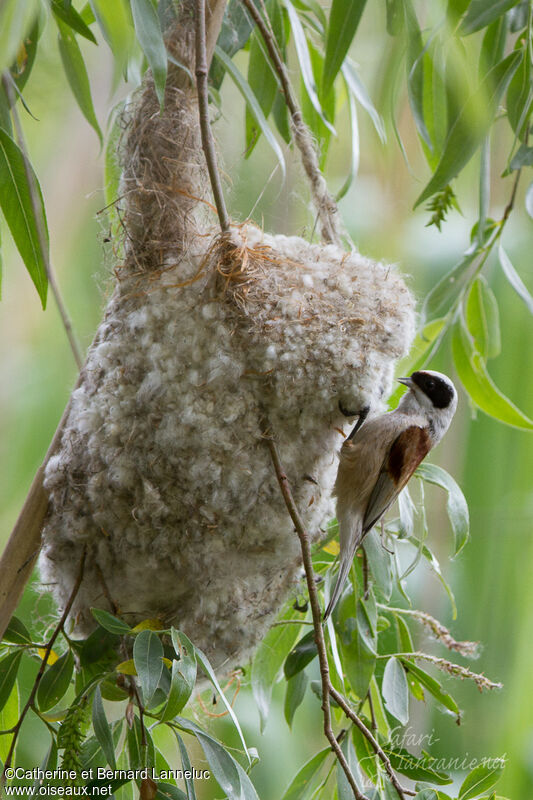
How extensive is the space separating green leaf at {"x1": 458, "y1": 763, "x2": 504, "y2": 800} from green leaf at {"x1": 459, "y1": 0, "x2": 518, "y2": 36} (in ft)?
4.10

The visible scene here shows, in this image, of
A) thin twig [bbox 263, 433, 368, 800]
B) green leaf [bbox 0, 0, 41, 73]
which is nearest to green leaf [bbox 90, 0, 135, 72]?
green leaf [bbox 0, 0, 41, 73]

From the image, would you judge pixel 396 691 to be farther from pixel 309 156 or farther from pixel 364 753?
pixel 309 156

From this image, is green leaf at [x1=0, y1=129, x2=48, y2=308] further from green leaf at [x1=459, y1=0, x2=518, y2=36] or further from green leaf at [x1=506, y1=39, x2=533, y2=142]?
green leaf at [x1=506, y1=39, x2=533, y2=142]

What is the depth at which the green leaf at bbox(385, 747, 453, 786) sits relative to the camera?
124 centimetres

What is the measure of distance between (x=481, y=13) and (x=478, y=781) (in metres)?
1.30

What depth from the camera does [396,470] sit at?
1423mm

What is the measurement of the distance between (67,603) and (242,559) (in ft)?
1.04

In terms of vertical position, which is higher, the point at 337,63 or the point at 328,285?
the point at 337,63

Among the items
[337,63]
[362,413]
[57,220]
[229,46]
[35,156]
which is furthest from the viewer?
[57,220]

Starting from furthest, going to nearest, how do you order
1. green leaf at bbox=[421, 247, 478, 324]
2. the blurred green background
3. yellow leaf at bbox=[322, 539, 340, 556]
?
the blurred green background < green leaf at bbox=[421, 247, 478, 324] < yellow leaf at bbox=[322, 539, 340, 556]

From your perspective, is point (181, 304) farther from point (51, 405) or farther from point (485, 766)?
point (51, 405)

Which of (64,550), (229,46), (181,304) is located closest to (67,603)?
(64,550)

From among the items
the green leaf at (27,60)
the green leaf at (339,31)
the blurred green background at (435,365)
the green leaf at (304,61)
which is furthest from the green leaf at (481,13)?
the blurred green background at (435,365)

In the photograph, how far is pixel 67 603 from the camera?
4.33 feet
